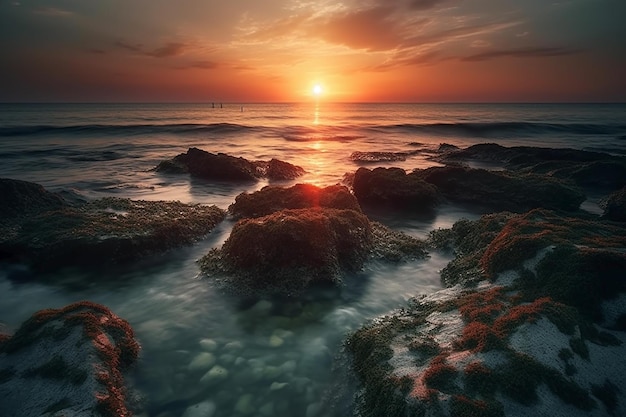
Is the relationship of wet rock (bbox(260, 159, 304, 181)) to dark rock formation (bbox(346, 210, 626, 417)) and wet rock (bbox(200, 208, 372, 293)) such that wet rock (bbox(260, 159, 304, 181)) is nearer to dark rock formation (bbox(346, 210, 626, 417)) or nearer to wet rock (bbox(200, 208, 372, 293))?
wet rock (bbox(200, 208, 372, 293))

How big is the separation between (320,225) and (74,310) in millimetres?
5224

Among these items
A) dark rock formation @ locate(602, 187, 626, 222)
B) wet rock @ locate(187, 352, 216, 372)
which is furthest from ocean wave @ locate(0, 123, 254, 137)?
wet rock @ locate(187, 352, 216, 372)

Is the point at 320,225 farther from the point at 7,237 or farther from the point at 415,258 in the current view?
the point at 7,237

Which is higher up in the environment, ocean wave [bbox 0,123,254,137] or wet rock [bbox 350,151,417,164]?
ocean wave [bbox 0,123,254,137]

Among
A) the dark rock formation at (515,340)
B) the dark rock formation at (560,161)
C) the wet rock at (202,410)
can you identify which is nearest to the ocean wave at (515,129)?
the dark rock formation at (560,161)

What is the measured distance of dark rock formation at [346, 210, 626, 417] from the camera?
422cm

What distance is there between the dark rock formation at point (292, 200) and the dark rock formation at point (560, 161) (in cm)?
1334

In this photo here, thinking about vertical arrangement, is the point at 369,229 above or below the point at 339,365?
above

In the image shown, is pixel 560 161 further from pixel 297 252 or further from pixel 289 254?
pixel 289 254

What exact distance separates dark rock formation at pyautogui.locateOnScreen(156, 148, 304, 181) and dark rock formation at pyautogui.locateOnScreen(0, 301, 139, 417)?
15.5 meters

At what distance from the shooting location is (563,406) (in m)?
4.12

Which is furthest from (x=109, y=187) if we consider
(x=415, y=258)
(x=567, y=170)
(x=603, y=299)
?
(x=567, y=170)

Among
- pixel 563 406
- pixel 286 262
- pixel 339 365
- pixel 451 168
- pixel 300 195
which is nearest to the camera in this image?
pixel 563 406

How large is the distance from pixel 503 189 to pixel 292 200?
9.28m
